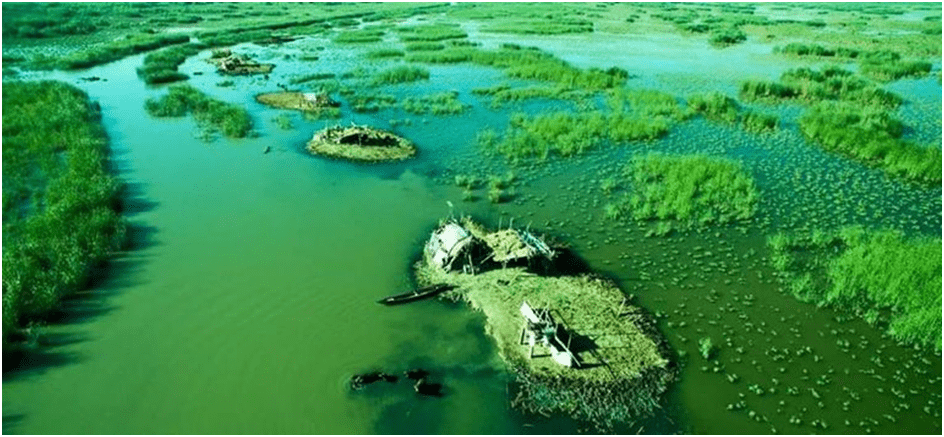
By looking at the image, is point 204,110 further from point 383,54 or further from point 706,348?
point 706,348

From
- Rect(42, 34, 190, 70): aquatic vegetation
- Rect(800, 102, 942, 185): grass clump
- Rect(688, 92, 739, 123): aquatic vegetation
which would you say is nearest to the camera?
Rect(800, 102, 942, 185): grass clump

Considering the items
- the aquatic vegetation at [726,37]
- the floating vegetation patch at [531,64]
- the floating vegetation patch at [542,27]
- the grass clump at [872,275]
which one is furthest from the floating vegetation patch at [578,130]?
the floating vegetation patch at [542,27]

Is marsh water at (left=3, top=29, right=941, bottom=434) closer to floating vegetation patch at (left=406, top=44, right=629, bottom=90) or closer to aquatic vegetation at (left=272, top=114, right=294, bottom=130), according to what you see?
aquatic vegetation at (left=272, top=114, right=294, bottom=130)

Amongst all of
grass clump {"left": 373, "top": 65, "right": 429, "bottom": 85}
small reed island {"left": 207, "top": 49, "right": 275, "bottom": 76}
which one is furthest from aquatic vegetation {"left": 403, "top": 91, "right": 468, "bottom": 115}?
small reed island {"left": 207, "top": 49, "right": 275, "bottom": 76}

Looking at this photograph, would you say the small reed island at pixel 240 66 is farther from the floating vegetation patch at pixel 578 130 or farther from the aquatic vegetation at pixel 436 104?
the floating vegetation patch at pixel 578 130

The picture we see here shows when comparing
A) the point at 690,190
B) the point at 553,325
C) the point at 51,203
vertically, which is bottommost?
the point at 553,325

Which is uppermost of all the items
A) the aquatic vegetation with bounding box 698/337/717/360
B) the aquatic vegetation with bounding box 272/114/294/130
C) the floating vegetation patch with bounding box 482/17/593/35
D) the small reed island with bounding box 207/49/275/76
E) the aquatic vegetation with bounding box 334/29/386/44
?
the floating vegetation patch with bounding box 482/17/593/35

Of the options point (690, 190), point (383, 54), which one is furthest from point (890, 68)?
point (383, 54)

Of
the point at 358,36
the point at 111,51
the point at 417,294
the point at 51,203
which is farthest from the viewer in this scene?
the point at 358,36
